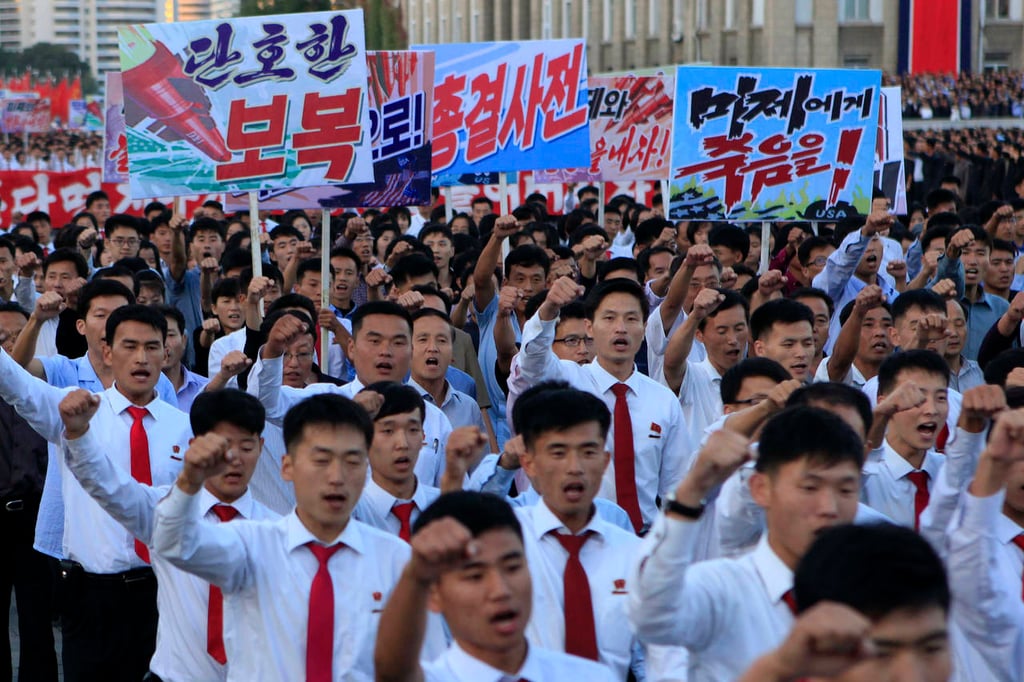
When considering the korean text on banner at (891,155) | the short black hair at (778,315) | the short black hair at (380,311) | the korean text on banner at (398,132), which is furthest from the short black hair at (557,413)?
the korean text on banner at (891,155)

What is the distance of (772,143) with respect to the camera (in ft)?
31.6

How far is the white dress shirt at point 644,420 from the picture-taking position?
5914 mm

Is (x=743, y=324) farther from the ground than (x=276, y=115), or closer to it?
closer to it

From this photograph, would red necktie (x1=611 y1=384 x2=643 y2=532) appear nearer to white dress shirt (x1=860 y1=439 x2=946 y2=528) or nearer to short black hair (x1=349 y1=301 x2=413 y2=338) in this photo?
→ white dress shirt (x1=860 y1=439 x2=946 y2=528)

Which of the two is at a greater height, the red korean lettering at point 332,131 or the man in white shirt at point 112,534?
the red korean lettering at point 332,131

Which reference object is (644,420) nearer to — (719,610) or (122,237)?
(719,610)

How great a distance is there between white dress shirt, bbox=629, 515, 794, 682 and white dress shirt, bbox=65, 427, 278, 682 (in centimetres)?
178

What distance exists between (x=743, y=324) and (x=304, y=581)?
3142mm

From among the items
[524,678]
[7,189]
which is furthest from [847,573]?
[7,189]

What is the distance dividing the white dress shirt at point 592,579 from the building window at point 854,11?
48379mm

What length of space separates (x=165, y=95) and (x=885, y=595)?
6.07 meters

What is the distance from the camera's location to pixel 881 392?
5852mm

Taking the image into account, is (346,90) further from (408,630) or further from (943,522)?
(408,630)

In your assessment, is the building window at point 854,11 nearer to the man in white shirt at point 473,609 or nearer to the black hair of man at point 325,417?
the black hair of man at point 325,417
